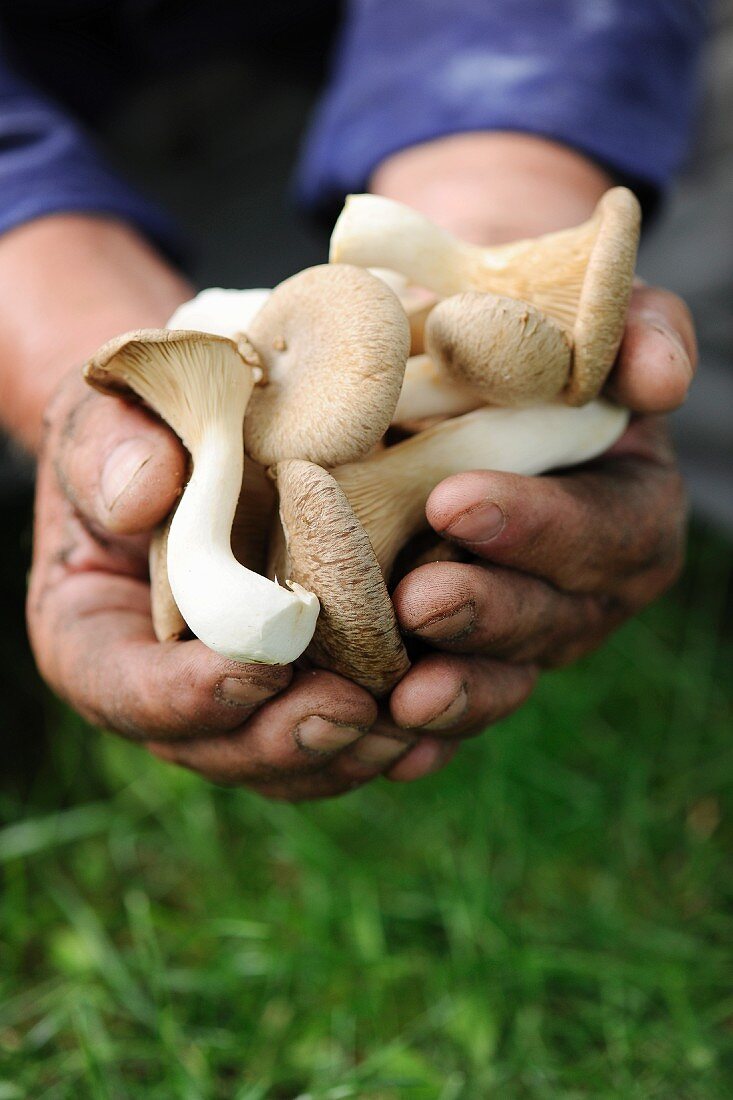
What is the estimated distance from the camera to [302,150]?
4.22m

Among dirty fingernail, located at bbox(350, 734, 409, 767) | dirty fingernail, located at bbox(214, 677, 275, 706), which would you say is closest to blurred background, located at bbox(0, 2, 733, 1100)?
dirty fingernail, located at bbox(350, 734, 409, 767)

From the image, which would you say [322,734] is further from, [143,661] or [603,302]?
[603,302]

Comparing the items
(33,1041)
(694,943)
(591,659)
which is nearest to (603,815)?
(694,943)

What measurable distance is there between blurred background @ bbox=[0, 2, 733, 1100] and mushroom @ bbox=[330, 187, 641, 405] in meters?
1.50

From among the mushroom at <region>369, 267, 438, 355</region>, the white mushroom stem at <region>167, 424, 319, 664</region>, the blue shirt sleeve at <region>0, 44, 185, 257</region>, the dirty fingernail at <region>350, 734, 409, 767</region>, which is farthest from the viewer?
the blue shirt sleeve at <region>0, 44, 185, 257</region>

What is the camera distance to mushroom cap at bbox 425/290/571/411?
1.61 meters

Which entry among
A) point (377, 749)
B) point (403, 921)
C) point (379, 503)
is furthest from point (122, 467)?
point (403, 921)

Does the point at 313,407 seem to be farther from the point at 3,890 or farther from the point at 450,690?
the point at 3,890

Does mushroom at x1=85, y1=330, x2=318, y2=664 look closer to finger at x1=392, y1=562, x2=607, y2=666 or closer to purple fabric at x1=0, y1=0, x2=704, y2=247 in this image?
finger at x1=392, y1=562, x2=607, y2=666

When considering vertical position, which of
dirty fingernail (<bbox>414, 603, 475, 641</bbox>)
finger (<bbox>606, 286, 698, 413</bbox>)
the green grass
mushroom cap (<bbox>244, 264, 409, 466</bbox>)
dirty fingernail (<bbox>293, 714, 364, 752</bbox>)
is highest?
mushroom cap (<bbox>244, 264, 409, 466</bbox>)

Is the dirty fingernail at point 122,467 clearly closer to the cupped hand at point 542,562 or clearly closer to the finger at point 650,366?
the cupped hand at point 542,562

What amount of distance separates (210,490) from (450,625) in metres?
0.45

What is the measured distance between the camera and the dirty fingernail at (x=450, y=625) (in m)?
1.54

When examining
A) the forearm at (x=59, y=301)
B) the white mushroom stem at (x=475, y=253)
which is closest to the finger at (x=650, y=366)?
the white mushroom stem at (x=475, y=253)
